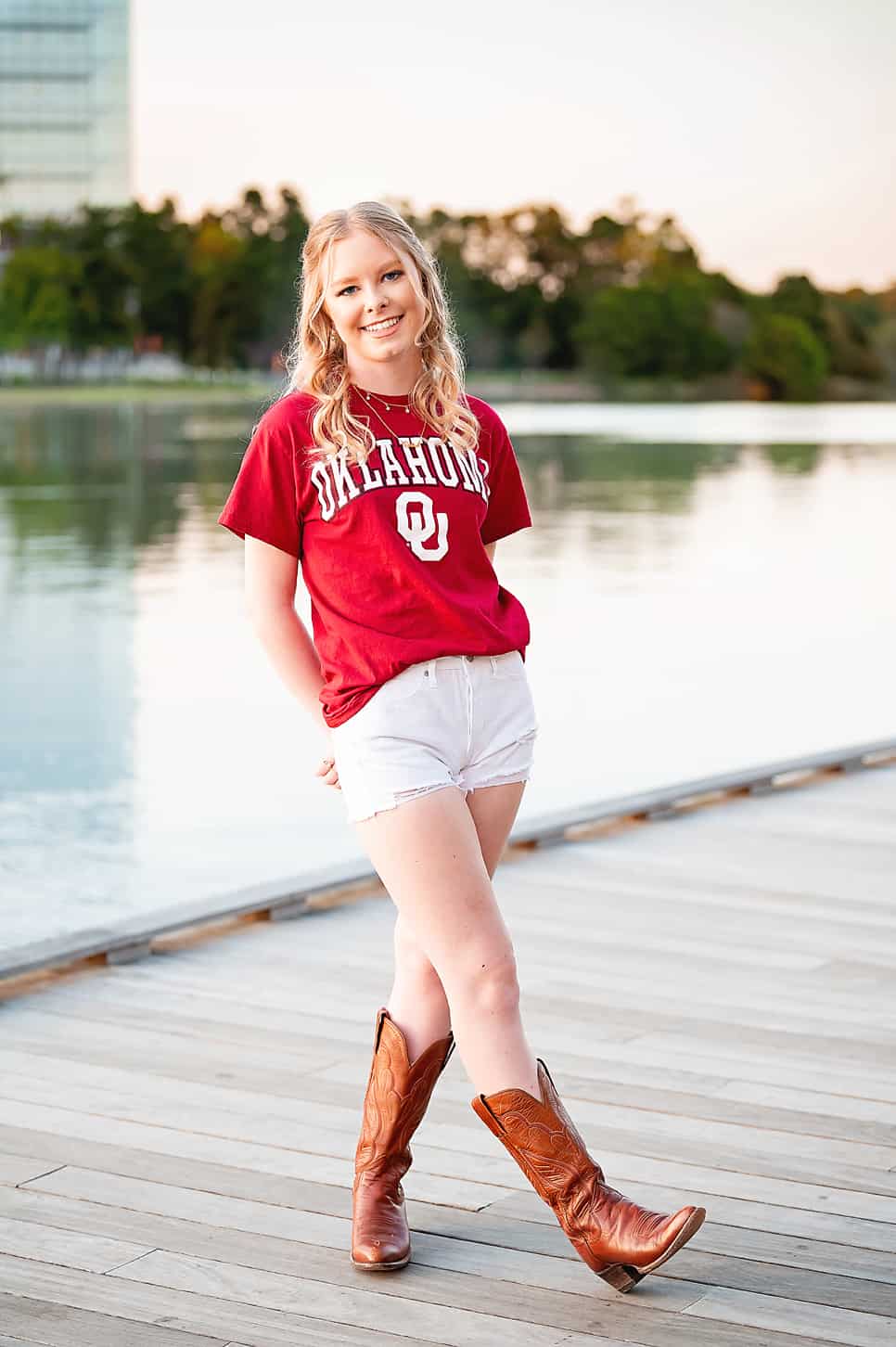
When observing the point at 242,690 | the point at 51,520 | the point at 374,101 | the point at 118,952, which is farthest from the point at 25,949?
the point at 374,101

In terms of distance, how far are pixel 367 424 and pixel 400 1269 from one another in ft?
3.65

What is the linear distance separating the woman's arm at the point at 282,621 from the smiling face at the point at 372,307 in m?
0.26

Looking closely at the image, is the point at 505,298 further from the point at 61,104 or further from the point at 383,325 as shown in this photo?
the point at 383,325

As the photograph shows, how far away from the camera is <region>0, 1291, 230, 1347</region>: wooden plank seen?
243 cm

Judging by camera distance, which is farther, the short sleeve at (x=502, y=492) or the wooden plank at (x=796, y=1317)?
the short sleeve at (x=502, y=492)

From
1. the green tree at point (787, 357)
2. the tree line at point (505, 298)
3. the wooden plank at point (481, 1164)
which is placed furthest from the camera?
the tree line at point (505, 298)

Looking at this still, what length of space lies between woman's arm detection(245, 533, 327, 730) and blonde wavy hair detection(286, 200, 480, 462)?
6.8 inches

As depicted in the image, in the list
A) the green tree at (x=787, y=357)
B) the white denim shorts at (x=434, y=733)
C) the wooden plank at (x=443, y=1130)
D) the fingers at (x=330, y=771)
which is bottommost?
the green tree at (x=787, y=357)

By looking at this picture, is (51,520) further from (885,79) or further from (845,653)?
(885,79)

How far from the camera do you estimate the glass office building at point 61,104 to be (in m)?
108

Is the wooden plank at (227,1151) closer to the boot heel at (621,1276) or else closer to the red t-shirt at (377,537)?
the boot heel at (621,1276)

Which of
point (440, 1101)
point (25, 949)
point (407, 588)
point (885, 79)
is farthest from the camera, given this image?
point (885, 79)

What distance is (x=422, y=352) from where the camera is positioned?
103 inches

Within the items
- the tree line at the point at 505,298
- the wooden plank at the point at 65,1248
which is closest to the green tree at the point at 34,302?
the tree line at the point at 505,298
